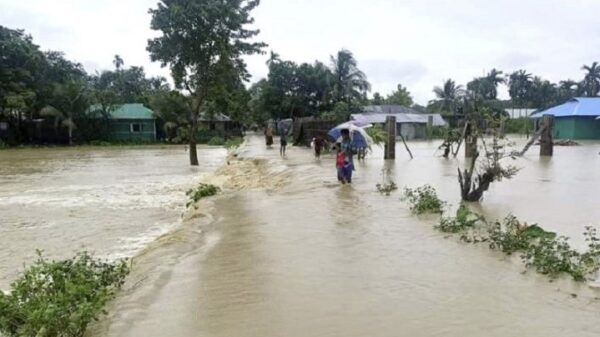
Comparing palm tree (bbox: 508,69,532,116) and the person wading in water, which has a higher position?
palm tree (bbox: 508,69,532,116)

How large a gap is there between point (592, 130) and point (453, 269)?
43.9m

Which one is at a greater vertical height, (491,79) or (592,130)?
(491,79)

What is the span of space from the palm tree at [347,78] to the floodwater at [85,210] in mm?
28419

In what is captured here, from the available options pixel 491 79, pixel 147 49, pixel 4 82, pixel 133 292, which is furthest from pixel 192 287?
pixel 491 79

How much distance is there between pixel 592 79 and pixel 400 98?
27.4 meters

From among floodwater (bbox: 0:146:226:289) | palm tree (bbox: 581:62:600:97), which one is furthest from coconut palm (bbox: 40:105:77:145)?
palm tree (bbox: 581:62:600:97)

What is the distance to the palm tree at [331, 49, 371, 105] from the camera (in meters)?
51.4

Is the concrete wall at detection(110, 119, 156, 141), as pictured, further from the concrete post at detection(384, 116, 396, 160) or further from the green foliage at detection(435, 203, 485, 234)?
the green foliage at detection(435, 203, 485, 234)

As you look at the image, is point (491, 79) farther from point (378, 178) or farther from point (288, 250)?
point (288, 250)

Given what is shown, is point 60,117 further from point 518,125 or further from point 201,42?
point 518,125

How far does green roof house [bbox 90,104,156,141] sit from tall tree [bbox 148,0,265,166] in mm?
27750

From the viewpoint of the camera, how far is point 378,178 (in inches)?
616

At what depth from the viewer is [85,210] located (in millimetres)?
13953

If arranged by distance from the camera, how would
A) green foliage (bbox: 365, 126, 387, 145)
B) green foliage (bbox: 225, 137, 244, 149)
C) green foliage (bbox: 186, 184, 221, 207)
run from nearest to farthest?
green foliage (bbox: 186, 184, 221, 207), green foliage (bbox: 365, 126, 387, 145), green foliage (bbox: 225, 137, 244, 149)
